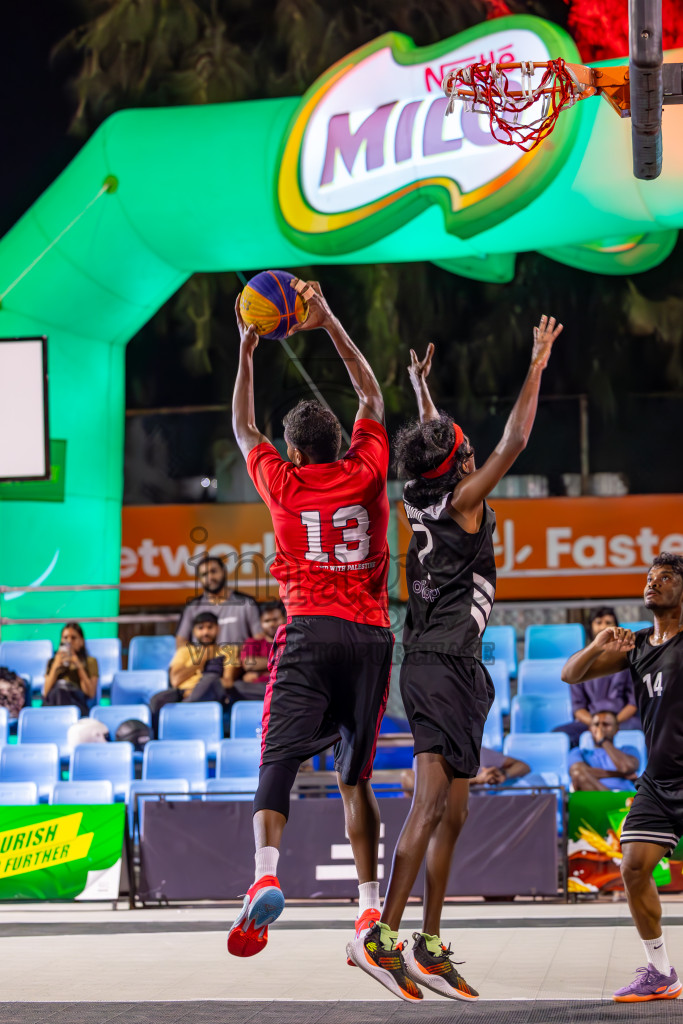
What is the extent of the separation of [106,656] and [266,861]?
375 inches

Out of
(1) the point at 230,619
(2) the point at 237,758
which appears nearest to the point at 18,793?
(2) the point at 237,758

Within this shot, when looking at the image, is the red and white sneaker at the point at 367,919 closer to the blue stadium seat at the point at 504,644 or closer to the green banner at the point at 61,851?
the green banner at the point at 61,851

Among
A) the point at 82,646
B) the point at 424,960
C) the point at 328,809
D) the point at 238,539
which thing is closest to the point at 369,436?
the point at 424,960

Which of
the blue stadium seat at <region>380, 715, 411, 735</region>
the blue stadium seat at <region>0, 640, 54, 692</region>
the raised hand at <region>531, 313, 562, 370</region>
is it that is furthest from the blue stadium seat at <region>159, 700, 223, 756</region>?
the raised hand at <region>531, 313, 562, 370</region>

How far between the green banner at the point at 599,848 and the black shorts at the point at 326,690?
4845mm

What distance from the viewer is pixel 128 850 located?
30.7 feet

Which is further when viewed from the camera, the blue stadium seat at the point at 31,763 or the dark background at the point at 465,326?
the dark background at the point at 465,326

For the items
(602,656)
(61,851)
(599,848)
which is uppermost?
(602,656)

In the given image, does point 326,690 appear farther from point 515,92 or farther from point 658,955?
point 515,92

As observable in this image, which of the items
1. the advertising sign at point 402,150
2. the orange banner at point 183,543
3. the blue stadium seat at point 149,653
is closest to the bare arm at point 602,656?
the advertising sign at point 402,150

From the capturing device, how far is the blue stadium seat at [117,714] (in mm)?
12055

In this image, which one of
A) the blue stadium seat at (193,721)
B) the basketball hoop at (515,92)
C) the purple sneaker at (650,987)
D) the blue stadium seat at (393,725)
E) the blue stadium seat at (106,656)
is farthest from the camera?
the blue stadium seat at (106,656)

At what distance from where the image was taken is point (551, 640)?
13289 mm

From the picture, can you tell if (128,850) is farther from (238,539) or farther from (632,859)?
(238,539)
